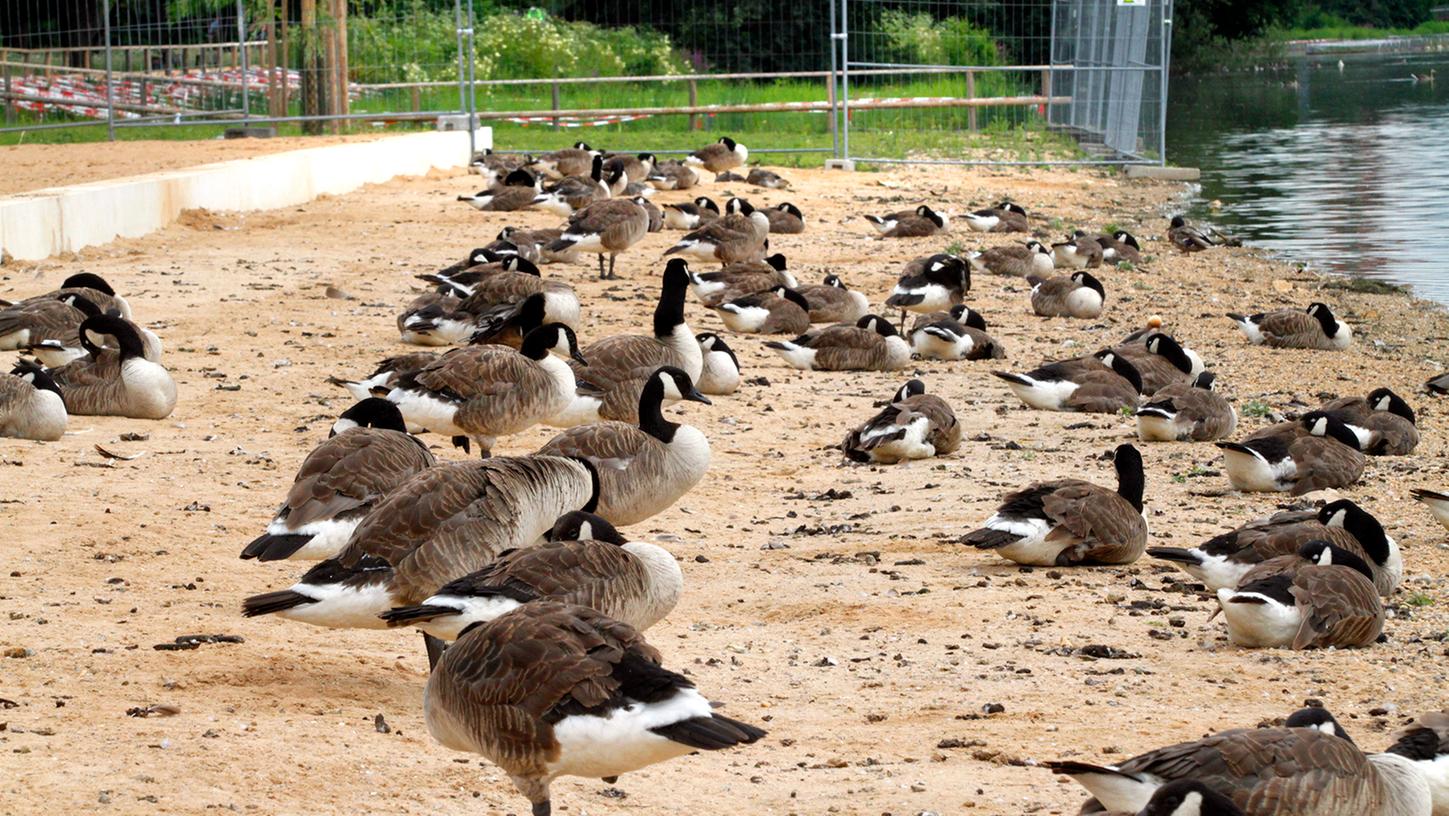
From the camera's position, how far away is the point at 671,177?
26.2 metres

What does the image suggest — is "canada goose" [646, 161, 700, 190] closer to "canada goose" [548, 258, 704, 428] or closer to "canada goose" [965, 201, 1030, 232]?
"canada goose" [965, 201, 1030, 232]

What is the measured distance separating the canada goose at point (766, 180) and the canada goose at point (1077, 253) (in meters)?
7.11

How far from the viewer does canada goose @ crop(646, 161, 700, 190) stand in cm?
2625

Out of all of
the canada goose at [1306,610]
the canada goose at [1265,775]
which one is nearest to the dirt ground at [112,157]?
the canada goose at [1306,610]

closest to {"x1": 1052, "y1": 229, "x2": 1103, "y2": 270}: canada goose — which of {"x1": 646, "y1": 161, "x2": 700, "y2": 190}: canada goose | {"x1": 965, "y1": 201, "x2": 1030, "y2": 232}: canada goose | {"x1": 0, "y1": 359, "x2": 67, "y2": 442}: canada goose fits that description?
{"x1": 965, "y1": 201, "x2": 1030, "y2": 232}: canada goose

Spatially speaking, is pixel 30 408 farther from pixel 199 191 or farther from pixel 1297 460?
pixel 199 191

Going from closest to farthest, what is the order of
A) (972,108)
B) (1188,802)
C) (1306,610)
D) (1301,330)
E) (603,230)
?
1. (1188,802)
2. (1306,610)
3. (1301,330)
4. (603,230)
5. (972,108)

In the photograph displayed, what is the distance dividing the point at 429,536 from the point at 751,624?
1.60 meters

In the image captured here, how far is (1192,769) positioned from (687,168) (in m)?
22.6

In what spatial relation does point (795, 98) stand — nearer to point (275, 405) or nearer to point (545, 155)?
point (545, 155)

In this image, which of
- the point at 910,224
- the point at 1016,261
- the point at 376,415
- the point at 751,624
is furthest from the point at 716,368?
the point at 910,224

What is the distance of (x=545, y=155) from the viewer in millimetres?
27344

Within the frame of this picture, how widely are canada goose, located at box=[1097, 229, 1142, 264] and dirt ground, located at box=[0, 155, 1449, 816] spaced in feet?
21.7

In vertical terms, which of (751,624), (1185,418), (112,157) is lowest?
(751,624)
